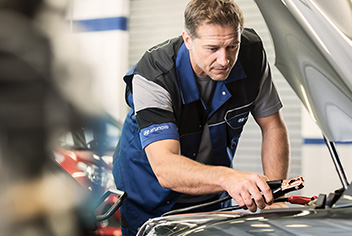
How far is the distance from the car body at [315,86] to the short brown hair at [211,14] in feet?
1.60

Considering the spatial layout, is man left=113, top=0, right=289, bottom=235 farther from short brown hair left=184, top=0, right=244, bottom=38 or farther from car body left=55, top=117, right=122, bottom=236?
car body left=55, top=117, right=122, bottom=236

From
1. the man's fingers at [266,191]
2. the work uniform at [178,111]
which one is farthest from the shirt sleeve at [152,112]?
the man's fingers at [266,191]

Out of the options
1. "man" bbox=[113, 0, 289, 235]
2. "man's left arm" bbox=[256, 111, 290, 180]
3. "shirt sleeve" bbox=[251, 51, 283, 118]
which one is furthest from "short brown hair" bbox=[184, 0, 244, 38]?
"man's left arm" bbox=[256, 111, 290, 180]

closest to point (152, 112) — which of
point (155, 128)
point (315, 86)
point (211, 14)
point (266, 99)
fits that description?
point (155, 128)

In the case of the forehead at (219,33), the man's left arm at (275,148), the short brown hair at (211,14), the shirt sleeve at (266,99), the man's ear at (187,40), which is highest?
the short brown hair at (211,14)

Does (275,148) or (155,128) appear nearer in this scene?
(155,128)

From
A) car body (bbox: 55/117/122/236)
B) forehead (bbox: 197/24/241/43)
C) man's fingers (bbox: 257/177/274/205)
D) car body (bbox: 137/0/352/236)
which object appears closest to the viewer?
car body (bbox: 55/117/122/236)

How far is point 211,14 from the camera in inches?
54.2

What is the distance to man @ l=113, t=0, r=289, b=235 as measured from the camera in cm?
136

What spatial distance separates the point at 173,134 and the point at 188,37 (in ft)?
1.06

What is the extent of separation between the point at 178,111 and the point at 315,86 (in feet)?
2.38

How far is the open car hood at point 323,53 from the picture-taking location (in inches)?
30.7

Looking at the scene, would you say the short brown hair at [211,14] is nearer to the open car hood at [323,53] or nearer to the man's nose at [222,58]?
the man's nose at [222,58]

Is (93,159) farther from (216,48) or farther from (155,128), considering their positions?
(216,48)
